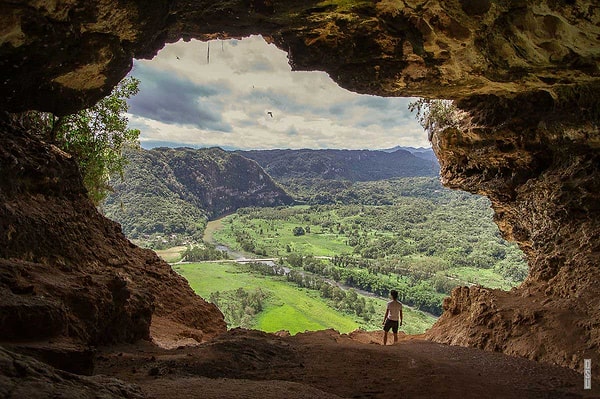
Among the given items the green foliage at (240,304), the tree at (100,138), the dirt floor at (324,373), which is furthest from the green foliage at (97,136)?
the green foliage at (240,304)

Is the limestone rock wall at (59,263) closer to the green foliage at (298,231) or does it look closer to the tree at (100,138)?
the tree at (100,138)

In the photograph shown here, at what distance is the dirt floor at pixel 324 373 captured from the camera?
604cm

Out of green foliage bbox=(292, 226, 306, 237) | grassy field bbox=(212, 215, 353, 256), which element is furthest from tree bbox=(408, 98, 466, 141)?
green foliage bbox=(292, 226, 306, 237)

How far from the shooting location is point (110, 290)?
28.9 ft

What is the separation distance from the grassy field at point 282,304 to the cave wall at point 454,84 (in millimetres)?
48739

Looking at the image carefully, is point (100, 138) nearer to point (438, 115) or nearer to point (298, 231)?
point (438, 115)

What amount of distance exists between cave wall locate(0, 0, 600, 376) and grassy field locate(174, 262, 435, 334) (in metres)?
48.7

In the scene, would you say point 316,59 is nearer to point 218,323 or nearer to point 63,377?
point 218,323

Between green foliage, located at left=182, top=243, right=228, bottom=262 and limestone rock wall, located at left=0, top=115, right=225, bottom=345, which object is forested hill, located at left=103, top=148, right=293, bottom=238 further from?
limestone rock wall, located at left=0, top=115, right=225, bottom=345

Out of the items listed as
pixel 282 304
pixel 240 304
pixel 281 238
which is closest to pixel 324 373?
pixel 240 304

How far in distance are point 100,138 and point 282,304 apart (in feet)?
201

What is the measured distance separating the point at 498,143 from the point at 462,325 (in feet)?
23.5

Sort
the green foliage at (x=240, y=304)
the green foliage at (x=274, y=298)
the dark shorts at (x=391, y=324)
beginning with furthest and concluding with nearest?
the green foliage at (x=274, y=298) → the green foliage at (x=240, y=304) → the dark shorts at (x=391, y=324)

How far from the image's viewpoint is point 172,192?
13962 cm
